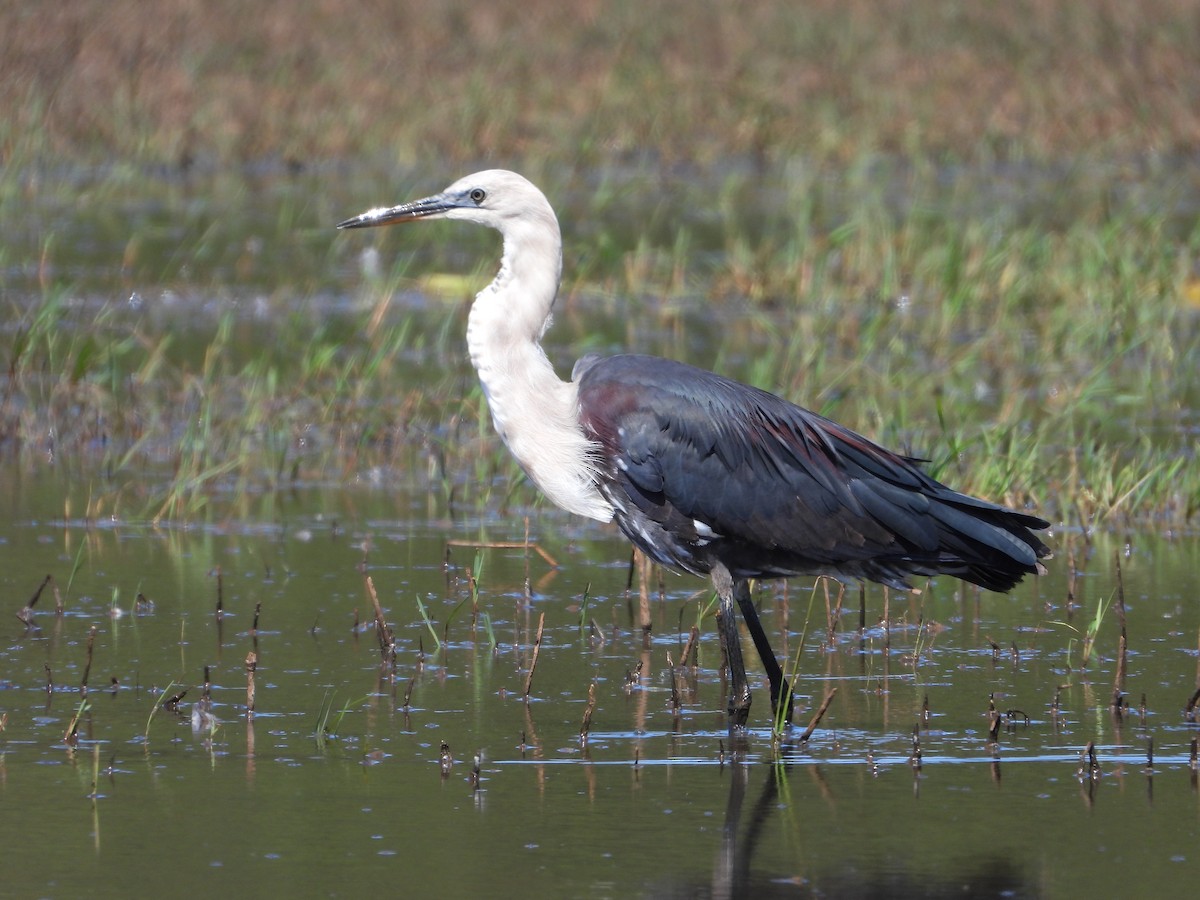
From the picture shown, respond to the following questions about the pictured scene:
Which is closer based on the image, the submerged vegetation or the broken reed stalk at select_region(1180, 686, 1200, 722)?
the broken reed stalk at select_region(1180, 686, 1200, 722)

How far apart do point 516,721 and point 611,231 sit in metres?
8.59

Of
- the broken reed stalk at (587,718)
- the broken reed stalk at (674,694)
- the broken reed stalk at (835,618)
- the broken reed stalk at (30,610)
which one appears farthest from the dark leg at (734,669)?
the broken reed stalk at (30,610)

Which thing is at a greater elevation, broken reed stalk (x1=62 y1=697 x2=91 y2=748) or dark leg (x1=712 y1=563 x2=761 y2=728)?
dark leg (x1=712 y1=563 x2=761 y2=728)

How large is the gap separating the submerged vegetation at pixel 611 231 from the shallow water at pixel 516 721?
1.77 ft

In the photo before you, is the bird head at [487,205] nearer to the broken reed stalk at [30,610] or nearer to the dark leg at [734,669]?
the dark leg at [734,669]

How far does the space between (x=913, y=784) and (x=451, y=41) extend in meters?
16.2

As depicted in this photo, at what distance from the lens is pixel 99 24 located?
18.2m

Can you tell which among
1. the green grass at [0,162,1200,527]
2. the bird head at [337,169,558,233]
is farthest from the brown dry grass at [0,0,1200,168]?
the bird head at [337,169,558,233]

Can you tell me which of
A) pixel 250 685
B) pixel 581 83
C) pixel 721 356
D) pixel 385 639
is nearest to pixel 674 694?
pixel 385 639

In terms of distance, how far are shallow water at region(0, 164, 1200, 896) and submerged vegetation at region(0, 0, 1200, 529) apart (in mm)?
540

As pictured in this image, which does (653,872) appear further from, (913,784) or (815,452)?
(815,452)

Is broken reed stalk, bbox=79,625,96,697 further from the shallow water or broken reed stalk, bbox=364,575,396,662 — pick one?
broken reed stalk, bbox=364,575,396,662

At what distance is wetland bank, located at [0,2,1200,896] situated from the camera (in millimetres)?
4516

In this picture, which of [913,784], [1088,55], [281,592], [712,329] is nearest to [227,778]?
[913,784]
